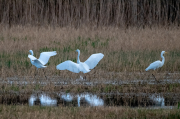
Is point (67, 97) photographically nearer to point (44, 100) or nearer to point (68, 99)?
point (68, 99)

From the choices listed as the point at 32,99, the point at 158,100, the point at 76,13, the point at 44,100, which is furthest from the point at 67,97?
the point at 76,13

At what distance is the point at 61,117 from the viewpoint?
470cm

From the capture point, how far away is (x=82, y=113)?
193 inches

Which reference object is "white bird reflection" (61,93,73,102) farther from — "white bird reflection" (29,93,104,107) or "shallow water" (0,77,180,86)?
"shallow water" (0,77,180,86)

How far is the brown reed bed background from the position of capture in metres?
13.2

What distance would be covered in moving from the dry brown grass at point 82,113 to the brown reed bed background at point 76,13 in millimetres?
8234

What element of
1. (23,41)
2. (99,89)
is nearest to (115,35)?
(23,41)

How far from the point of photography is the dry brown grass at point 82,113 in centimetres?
477

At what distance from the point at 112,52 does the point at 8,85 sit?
4.65 meters

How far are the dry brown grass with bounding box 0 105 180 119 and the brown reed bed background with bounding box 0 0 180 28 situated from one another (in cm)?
823

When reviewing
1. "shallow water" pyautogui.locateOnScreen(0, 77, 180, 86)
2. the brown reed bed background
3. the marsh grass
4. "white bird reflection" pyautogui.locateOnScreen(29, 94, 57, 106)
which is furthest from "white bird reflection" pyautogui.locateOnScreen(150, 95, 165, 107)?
the brown reed bed background

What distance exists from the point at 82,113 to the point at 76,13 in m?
8.80

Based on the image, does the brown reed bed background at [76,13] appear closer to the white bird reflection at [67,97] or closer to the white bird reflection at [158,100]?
the white bird reflection at [67,97]

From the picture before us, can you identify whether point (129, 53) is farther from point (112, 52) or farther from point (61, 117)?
point (61, 117)
